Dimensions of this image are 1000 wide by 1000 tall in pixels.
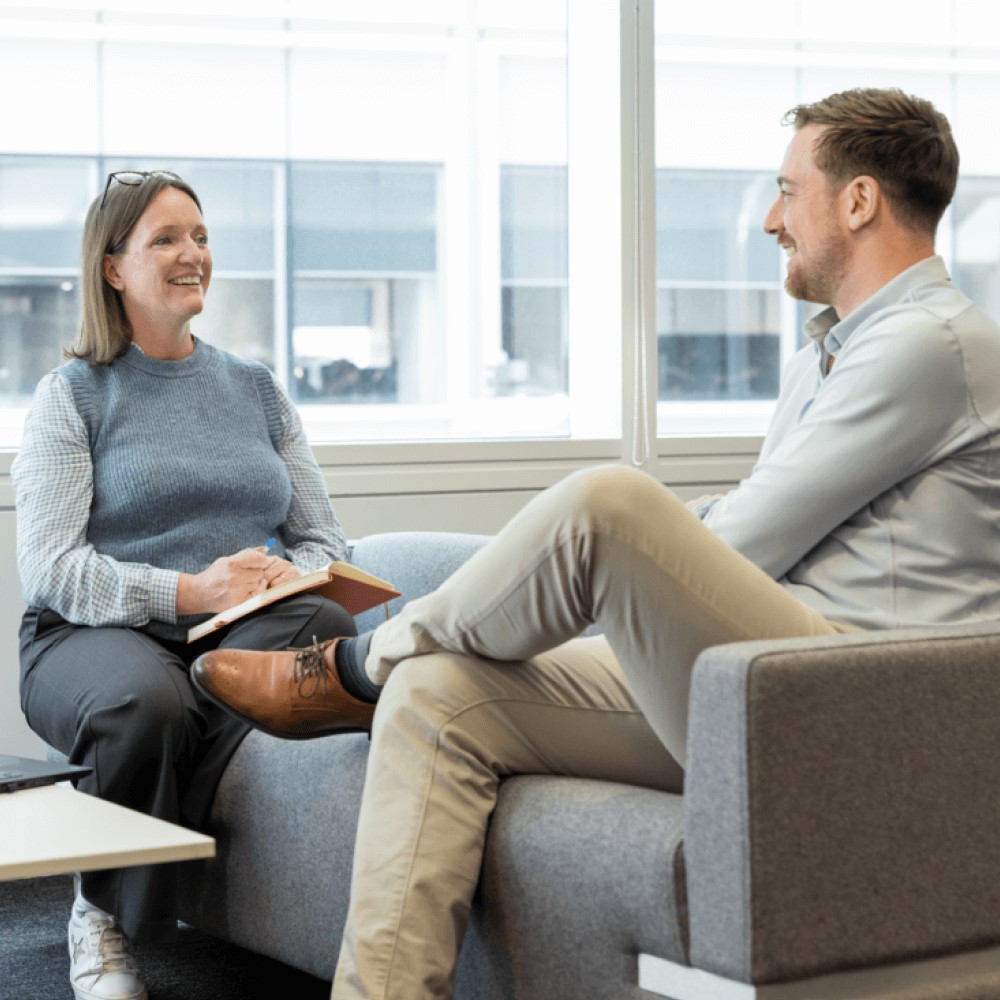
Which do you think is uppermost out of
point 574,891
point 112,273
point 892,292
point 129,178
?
point 129,178

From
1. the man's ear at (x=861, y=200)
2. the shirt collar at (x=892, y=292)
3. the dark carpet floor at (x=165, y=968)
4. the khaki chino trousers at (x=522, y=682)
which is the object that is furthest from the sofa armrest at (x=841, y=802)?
the dark carpet floor at (x=165, y=968)

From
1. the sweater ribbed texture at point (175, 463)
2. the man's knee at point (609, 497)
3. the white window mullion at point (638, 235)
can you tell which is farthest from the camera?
the white window mullion at point (638, 235)

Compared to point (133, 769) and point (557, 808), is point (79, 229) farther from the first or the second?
point (557, 808)

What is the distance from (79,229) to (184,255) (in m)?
0.87

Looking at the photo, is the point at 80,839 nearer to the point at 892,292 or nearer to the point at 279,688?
the point at 279,688

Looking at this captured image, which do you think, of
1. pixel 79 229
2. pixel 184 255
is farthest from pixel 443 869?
pixel 79 229

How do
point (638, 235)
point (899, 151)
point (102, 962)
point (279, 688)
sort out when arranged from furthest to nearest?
point (638, 235) → point (102, 962) → point (899, 151) → point (279, 688)

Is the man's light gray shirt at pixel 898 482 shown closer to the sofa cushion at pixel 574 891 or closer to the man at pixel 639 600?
the man at pixel 639 600

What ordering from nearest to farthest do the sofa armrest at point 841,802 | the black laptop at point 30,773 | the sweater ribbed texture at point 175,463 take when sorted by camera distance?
1. the sofa armrest at point 841,802
2. the black laptop at point 30,773
3. the sweater ribbed texture at point 175,463

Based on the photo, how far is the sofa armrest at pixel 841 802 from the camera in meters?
1.56

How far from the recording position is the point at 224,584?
253 cm

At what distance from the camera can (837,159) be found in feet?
6.97

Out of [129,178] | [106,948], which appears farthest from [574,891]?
[129,178]

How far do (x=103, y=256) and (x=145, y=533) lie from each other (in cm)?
56
